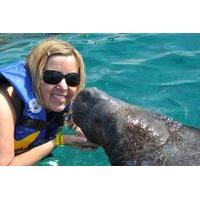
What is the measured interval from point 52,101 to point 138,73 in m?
4.13

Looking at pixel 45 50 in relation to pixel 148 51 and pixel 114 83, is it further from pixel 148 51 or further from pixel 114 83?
pixel 148 51

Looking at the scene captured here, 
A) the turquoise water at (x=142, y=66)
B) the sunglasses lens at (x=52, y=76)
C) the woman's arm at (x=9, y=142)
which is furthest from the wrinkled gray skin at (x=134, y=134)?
the turquoise water at (x=142, y=66)

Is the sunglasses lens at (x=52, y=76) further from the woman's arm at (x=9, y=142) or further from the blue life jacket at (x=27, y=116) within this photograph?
the woman's arm at (x=9, y=142)

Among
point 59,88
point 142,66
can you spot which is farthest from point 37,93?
point 142,66

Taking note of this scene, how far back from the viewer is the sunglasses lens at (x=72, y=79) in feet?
19.9

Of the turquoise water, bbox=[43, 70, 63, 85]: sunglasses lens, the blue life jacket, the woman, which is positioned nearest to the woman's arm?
the woman

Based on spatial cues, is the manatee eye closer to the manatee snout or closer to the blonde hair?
the manatee snout

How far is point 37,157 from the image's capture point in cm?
603

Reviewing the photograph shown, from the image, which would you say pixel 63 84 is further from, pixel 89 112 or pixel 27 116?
pixel 27 116

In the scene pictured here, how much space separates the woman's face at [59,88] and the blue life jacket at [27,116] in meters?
0.13

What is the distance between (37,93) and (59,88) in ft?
0.87

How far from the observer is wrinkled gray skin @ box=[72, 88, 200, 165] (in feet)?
19.4

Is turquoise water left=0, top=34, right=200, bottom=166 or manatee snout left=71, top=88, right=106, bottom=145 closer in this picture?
manatee snout left=71, top=88, right=106, bottom=145
